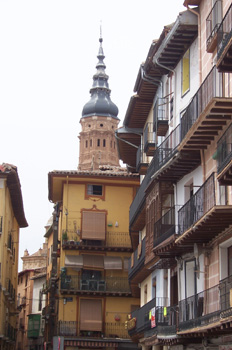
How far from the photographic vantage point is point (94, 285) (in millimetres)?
50875

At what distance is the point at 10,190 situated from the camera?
5253 cm

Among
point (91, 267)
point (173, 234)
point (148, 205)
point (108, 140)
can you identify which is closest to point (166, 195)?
point (148, 205)

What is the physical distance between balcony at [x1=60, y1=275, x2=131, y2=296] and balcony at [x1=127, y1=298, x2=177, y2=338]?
12.3m

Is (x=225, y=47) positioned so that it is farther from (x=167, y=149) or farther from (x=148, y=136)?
(x=148, y=136)

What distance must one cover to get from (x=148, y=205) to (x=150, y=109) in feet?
21.4

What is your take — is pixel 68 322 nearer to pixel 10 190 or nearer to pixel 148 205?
pixel 10 190

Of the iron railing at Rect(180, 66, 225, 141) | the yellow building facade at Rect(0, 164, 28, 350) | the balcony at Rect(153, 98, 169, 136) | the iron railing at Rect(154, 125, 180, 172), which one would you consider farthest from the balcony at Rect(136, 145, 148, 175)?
the yellow building facade at Rect(0, 164, 28, 350)

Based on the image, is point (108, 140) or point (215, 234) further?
point (108, 140)

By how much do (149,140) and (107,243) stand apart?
61.7 feet

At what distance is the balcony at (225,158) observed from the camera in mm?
16797

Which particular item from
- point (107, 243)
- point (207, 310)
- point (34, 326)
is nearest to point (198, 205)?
point (207, 310)

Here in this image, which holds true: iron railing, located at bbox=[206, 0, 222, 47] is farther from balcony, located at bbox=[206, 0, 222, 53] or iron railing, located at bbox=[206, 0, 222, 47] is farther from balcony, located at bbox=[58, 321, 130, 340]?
balcony, located at bbox=[58, 321, 130, 340]

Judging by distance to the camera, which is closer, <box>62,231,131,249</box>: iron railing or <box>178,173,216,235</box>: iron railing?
<box>178,173,216,235</box>: iron railing

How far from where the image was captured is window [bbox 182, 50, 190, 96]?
1063 inches
